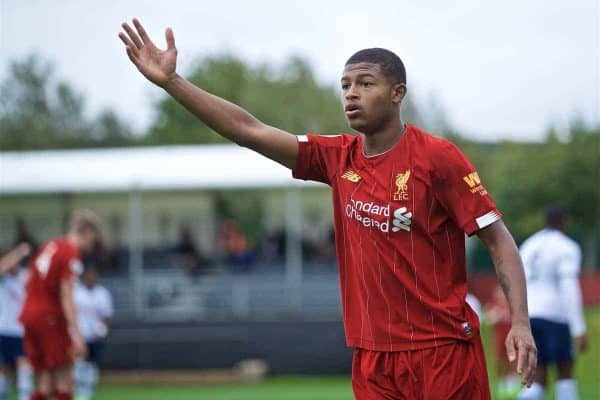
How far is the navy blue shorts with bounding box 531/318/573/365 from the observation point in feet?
39.0

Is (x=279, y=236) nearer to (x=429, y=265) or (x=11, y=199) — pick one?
(x=11, y=199)

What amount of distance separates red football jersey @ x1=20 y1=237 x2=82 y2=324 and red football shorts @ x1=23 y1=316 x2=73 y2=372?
9 cm

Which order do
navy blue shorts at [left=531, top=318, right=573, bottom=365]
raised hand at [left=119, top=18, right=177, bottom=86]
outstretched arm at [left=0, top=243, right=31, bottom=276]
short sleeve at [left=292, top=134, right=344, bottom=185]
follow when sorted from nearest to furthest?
raised hand at [left=119, top=18, right=177, bottom=86], short sleeve at [left=292, top=134, right=344, bottom=185], navy blue shorts at [left=531, top=318, right=573, bottom=365], outstretched arm at [left=0, top=243, right=31, bottom=276]

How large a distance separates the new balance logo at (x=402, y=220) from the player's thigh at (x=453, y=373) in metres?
0.57

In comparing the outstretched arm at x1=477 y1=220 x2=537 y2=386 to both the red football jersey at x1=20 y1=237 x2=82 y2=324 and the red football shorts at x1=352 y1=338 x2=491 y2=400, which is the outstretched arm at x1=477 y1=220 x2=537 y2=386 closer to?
the red football shorts at x1=352 y1=338 x2=491 y2=400

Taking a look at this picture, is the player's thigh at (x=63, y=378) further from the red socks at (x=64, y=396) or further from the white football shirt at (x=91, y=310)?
the white football shirt at (x=91, y=310)

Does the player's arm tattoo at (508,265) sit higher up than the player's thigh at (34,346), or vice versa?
the player's arm tattoo at (508,265)

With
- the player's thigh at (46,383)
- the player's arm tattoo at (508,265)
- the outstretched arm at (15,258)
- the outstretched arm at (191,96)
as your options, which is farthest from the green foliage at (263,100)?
the player's arm tattoo at (508,265)

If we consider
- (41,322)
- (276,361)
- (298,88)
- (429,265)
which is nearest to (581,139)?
(298,88)

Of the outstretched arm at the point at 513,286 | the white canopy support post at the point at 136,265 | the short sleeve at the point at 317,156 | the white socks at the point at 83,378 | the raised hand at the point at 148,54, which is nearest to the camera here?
the outstretched arm at the point at 513,286

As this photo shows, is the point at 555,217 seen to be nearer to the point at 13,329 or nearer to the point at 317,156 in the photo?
the point at 317,156

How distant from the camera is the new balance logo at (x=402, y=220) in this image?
5094mm

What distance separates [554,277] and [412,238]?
7027mm

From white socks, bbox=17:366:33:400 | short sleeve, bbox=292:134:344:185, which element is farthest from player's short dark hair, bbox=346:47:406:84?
white socks, bbox=17:366:33:400
